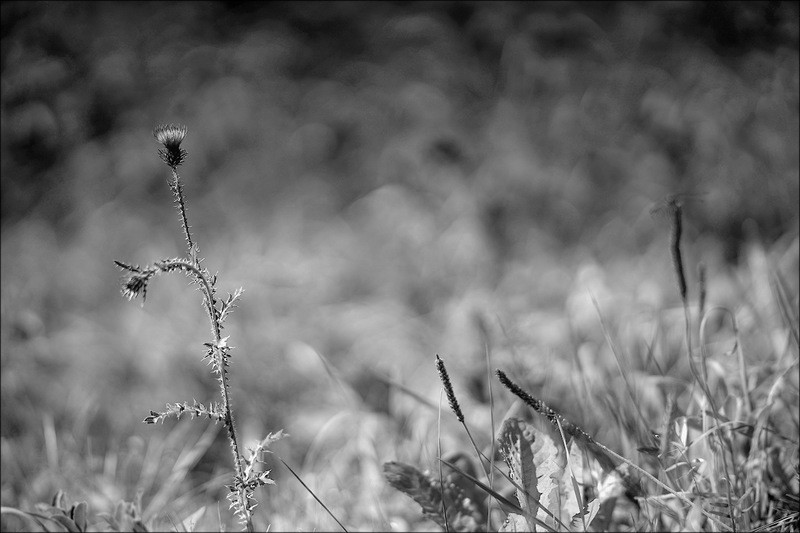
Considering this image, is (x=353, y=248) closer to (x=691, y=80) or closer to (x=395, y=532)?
(x=691, y=80)

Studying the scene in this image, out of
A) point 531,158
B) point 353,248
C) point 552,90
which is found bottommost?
point 353,248

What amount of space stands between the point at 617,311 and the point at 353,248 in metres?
1.45

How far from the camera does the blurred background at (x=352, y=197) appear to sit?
1.91 meters

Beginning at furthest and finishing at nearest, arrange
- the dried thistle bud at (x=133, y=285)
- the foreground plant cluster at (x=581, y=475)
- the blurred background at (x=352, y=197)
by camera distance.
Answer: the blurred background at (x=352, y=197)
the foreground plant cluster at (x=581, y=475)
the dried thistle bud at (x=133, y=285)

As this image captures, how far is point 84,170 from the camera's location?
11.2 ft

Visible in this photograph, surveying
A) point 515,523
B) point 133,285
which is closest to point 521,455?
point 515,523

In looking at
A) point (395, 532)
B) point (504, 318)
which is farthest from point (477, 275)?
point (395, 532)

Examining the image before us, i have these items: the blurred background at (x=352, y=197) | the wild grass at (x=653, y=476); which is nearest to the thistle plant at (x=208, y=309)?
the wild grass at (x=653, y=476)

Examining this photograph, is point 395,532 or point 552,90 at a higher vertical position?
point 552,90

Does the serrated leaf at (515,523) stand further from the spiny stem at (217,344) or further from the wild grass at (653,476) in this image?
the spiny stem at (217,344)

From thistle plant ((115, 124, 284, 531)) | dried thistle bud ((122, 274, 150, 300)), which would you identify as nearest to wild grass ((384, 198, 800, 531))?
thistle plant ((115, 124, 284, 531))

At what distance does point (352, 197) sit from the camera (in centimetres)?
342

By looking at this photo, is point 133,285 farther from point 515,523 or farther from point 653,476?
point 653,476

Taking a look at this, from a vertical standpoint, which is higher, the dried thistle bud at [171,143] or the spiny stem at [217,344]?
the dried thistle bud at [171,143]
